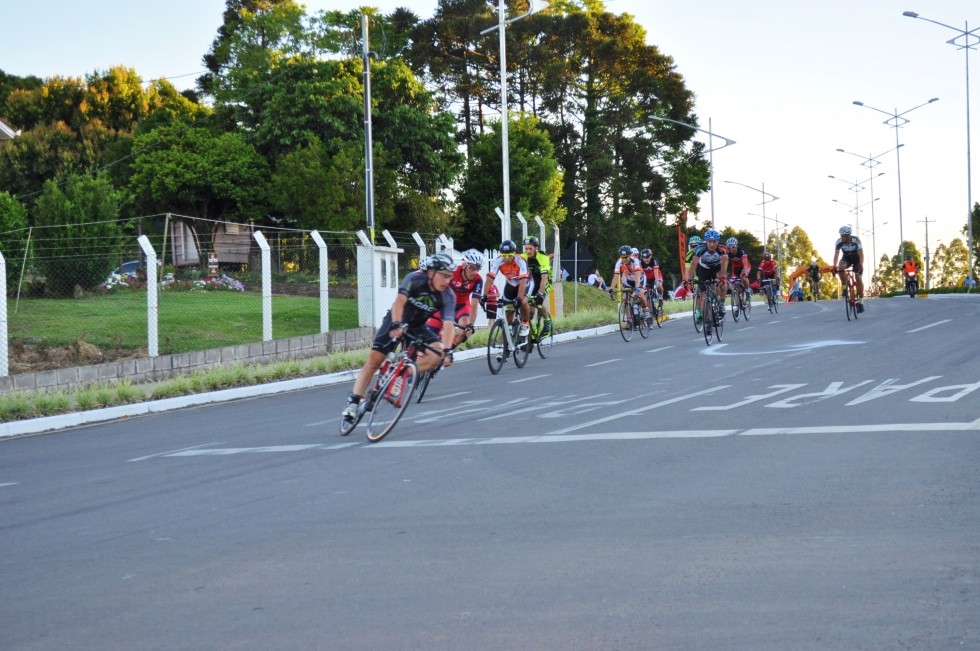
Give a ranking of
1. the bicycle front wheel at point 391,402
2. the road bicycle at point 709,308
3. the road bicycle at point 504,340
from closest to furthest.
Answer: the bicycle front wheel at point 391,402
the road bicycle at point 504,340
the road bicycle at point 709,308

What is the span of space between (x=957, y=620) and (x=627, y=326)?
19.9 metres

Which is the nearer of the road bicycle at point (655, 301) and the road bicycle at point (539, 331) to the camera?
the road bicycle at point (539, 331)

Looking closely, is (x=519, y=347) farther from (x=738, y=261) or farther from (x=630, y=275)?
(x=738, y=261)

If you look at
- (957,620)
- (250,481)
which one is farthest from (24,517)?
(957,620)

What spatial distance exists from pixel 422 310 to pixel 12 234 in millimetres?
22148

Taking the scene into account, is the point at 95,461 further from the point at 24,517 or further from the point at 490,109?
the point at 490,109

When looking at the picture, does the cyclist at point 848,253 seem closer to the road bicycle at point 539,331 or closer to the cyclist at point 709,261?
the cyclist at point 709,261

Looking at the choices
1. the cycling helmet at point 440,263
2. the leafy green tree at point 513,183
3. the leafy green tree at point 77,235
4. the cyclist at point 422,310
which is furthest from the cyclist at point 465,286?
the leafy green tree at point 513,183

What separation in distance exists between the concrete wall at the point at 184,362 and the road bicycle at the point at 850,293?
10615mm

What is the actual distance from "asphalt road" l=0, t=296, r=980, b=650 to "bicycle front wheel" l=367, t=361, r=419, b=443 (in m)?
0.27

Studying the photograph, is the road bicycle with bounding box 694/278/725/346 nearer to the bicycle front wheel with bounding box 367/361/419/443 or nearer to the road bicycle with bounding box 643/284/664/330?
the road bicycle with bounding box 643/284/664/330

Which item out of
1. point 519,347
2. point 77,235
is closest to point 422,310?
point 519,347

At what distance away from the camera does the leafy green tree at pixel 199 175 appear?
51562 millimetres

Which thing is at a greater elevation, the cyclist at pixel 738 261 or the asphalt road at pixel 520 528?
the cyclist at pixel 738 261
